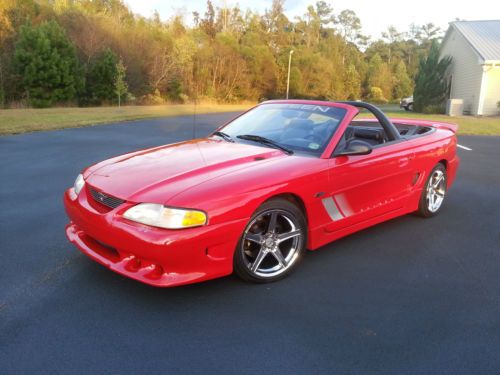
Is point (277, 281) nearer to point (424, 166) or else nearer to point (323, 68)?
point (424, 166)

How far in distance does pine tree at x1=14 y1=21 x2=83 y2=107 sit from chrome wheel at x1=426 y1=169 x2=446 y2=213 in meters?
27.9

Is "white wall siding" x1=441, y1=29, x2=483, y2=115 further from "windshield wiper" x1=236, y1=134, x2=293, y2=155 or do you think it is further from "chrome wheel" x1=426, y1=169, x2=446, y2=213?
"windshield wiper" x1=236, y1=134, x2=293, y2=155

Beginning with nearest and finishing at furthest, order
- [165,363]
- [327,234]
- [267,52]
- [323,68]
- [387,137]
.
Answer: [165,363], [327,234], [387,137], [267,52], [323,68]

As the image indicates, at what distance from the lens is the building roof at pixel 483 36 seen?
25.1 meters

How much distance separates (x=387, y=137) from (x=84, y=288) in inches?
129

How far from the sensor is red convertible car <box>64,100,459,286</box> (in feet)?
9.86

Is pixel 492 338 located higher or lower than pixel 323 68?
lower

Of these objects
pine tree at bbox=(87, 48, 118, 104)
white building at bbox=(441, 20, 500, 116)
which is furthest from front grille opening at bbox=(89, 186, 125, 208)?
pine tree at bbox=(87, 48, 118, 104)

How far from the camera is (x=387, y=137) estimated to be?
15.7 ft

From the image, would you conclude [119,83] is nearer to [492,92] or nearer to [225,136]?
[492,92]

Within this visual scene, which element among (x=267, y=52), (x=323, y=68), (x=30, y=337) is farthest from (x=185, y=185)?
(x=323, y=68)

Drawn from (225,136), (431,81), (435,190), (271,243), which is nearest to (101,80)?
(431,81)

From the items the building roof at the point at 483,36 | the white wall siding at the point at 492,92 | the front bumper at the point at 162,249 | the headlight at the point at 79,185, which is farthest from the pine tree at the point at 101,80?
the front bumper at the point at 162,249

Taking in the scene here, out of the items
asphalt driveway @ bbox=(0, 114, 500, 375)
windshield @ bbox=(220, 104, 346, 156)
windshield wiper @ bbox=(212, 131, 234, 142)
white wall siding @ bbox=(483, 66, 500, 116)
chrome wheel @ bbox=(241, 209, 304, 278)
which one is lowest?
asphalt driveway @ bbox=(0, 114, 500, 375)
